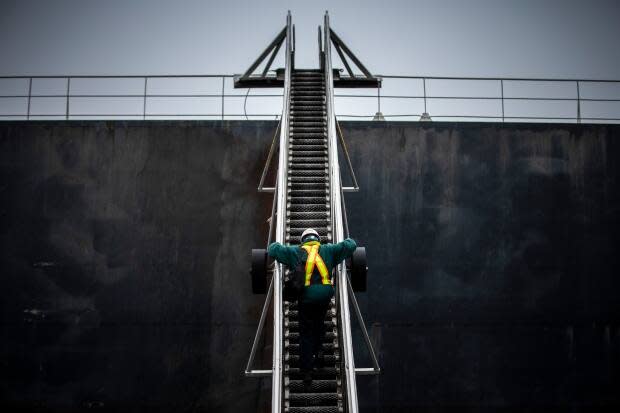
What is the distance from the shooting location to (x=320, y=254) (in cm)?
660

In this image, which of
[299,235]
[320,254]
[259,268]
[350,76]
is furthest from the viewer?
[350,76]

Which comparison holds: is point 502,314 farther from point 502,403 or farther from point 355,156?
point 355,156

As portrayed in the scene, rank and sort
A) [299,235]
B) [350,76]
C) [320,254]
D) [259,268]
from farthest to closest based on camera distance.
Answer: [350,76], [299,235], [259,268], [320,254]

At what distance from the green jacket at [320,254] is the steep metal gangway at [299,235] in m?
0.28

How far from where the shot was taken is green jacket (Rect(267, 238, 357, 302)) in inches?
254

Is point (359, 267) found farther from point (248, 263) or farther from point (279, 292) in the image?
point (248, 263)

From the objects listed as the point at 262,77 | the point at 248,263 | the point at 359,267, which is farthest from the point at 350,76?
the point at 359,267

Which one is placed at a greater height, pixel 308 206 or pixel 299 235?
pixel 308 206

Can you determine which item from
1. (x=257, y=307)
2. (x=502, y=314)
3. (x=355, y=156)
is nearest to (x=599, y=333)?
(x=502, y=314)

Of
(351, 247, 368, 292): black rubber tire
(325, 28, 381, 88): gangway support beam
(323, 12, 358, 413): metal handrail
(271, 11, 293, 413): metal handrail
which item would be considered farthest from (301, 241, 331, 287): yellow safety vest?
(325, 28, 381, 88): gangway support beam

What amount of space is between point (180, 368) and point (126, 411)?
49.3 inches

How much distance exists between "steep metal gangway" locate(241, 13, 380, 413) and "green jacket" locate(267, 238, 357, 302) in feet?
0.92

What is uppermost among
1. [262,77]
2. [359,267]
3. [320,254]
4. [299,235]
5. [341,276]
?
[262,77]

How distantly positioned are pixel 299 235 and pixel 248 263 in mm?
2939
